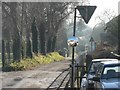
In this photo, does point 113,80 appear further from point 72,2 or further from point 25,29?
point 72,2

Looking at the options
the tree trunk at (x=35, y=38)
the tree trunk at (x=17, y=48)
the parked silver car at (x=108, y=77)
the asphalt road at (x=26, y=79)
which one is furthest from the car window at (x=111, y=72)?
the tree trunk at (x=35, y=38)

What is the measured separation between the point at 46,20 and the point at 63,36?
2503cm

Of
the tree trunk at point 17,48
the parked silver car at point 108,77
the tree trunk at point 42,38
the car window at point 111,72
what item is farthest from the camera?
the tree trunk at point 42,38

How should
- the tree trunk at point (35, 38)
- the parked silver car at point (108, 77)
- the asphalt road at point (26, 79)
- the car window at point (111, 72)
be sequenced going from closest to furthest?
the parked silver car at point (108, 77) → the car window at point (111, 72) → the asphalt road at point (26, 79) → the tree trunk at point (35, 38)

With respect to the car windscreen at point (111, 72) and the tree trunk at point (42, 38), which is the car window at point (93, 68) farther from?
the tree trunk at point (42, 38)

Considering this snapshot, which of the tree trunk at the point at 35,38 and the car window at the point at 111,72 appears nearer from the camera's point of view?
the car window at the point at 111,72

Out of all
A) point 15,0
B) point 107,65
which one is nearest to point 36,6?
point 15,0

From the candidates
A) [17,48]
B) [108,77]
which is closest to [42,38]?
[17,48]

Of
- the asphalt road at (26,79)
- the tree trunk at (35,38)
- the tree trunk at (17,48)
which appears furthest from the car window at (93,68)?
the tree trunk at (35,38)

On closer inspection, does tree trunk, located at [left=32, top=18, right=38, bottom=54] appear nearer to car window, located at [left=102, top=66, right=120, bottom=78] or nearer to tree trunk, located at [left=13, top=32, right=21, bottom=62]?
tree trunk, located at [left=13, top=32, right=21, bottom=62]

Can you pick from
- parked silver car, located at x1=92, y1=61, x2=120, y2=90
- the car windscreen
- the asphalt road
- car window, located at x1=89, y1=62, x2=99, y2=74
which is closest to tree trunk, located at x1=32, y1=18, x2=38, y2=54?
the asphalt road

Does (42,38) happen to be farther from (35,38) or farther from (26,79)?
(26,79)

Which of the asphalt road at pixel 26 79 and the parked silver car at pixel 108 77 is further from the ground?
the parked silver car at pixel 108 77

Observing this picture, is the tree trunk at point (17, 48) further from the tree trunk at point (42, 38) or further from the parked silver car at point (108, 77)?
the parked silver car at point (108, 77)
